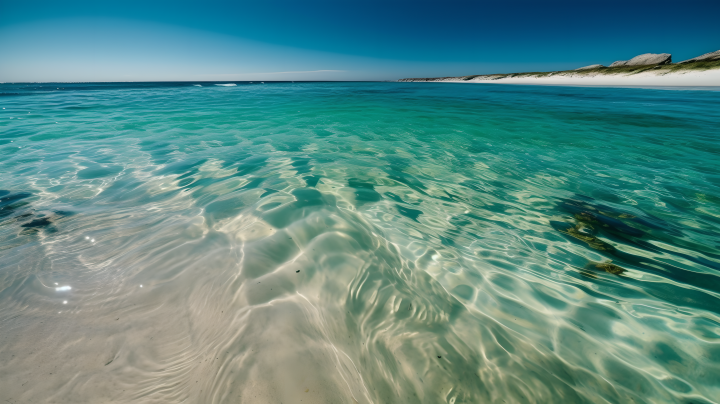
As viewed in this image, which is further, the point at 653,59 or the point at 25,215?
the point at 653,59

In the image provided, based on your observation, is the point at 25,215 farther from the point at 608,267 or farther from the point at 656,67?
the point at 656,67

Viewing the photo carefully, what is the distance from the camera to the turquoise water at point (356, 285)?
59.3 inches

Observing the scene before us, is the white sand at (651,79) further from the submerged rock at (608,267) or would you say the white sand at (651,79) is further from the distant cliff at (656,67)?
the submerged rock at (608,267)

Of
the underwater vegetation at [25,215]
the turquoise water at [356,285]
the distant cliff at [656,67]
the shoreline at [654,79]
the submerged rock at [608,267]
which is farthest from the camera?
the distant cliff at [656,67]

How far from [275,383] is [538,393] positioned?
4.99 ft

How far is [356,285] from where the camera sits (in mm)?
2176

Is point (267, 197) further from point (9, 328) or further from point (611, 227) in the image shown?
point (611, 227)

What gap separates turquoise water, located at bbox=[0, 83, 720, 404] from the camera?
4.94ft

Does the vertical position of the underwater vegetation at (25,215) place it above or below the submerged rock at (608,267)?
above

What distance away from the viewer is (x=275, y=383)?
1447 mm

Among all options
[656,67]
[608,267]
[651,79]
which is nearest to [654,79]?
[651,79]

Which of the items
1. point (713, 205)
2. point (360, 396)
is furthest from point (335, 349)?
point (713, 205)

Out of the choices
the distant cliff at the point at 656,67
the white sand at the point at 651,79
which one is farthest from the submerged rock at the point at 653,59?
the white sand at the point at 651,79

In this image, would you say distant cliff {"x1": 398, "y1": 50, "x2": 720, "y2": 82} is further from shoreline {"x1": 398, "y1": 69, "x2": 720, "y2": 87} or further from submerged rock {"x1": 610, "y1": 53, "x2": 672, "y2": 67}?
shoreline {"x1": 398, "y1": 69, "x2": 720, "y2": 87}
